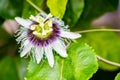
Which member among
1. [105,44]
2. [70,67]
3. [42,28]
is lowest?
[105,44]

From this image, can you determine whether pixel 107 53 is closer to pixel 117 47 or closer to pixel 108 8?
pixel 117 47

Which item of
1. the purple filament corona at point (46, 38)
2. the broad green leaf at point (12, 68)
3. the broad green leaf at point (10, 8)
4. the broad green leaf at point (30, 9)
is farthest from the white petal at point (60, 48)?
the broad green leaf at point (12, 68)

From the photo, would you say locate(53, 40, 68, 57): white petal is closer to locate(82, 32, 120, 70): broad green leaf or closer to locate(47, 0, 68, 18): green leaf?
locate(47, 0, 68, 18): green leaf

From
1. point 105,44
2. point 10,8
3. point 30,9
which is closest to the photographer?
point 30,9

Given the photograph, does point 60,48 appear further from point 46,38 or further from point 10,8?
point 10,8

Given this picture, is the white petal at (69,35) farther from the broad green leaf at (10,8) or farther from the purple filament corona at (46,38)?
the broad green leaf at (10,8)

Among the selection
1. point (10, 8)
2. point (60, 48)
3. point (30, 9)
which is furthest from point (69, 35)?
point (10, 8)

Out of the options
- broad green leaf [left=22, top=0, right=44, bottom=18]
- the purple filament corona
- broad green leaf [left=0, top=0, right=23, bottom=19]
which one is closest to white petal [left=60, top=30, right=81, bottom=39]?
the purple filament corona

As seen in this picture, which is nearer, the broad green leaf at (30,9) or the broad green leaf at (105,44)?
the broad green leaf at (30,9)

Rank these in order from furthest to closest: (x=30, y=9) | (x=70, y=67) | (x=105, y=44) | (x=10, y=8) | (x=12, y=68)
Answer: (x=105, y=44) → (x=12, y=68) → (x=10, y=8) → (x=30, y=9) → (x=70, y=67)
